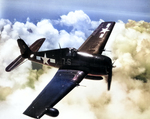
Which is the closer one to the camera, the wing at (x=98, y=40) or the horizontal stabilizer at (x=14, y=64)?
the horizontal stabilizer at (x=14, y=64)

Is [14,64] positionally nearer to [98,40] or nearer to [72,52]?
[72,52]

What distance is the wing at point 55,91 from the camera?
6.07 meters

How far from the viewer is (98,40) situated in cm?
1012

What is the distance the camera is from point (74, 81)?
7516mm

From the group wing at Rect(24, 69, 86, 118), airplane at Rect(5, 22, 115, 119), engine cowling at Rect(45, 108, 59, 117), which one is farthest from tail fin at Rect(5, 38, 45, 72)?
engine cowling at Rect(45, 108, 59, 117)

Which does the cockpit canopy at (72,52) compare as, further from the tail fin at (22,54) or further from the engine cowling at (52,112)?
the engine cowling at (52,112)

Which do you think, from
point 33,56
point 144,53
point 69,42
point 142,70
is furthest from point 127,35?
point 33,56

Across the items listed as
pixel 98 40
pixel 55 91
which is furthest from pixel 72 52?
pixel 98 40

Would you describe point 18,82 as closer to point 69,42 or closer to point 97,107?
point 97,107

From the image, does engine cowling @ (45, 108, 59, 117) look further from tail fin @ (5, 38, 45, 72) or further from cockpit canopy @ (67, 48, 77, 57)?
tail fin @ (5, 38, 45, 72)

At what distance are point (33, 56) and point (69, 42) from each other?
24.7 ft

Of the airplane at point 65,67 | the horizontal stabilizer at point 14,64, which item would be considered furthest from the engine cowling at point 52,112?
the horizontal stabilizer at point 14,64

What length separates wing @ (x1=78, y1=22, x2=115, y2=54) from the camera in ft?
31.2

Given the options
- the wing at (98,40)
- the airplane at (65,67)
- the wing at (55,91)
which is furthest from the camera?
the wing at (98,40)
